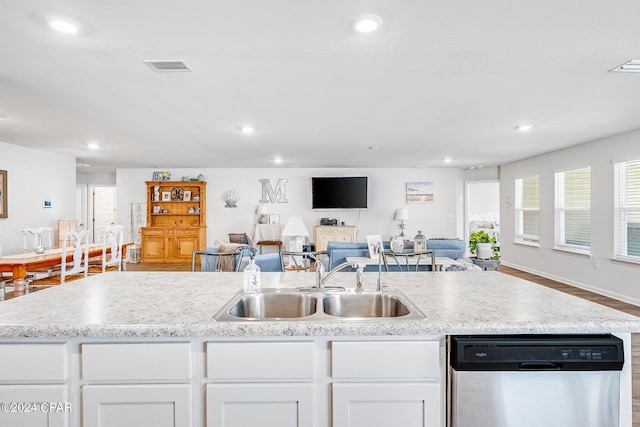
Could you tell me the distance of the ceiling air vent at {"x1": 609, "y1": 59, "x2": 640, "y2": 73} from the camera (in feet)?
8.33

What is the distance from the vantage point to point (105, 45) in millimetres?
2271

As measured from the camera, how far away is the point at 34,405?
1.31 meters

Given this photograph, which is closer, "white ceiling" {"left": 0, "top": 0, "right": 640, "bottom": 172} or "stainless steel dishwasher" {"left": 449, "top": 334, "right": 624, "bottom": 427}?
"stainless steel dishwasher" {"left": 449, "top": 334, "right": 624, "bottom": 427}

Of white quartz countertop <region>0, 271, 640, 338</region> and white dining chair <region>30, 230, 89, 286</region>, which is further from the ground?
white quartz countertop <region>0, 271, 640, 338</region>

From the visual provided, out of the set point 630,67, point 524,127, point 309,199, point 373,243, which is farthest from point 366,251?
point 309,199

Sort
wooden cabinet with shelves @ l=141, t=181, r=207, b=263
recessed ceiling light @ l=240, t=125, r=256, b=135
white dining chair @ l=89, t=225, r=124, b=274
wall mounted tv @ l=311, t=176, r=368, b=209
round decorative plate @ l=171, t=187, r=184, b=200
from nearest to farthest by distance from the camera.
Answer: recessed ceiling light @ l=240, t=125, r=256, b=135, white dining chair @ l=89, t=225, r=124, b=274, wooden cabinet with shelves @ l=141, t=181, r=207, b=263, wall mounted tv @ l=311, t=176, r=368, b=209, round decorative plate @ l=171, t=187, r=184, b=200

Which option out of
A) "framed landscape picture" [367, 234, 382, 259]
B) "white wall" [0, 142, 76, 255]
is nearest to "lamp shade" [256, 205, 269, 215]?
"white wall" [0, 142, 76, 255]

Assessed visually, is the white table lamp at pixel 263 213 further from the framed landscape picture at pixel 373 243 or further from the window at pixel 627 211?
the window at pixel 627 211

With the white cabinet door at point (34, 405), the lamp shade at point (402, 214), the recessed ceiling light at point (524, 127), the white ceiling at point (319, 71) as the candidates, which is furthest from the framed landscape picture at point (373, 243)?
the lamp shade at point (402, 214)

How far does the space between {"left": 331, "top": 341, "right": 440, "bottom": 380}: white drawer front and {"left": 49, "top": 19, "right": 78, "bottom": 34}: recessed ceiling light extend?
228 centimetres

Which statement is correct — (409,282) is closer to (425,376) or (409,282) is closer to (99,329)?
(425,376)

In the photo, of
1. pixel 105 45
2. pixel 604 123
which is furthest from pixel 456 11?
pixel 604 123

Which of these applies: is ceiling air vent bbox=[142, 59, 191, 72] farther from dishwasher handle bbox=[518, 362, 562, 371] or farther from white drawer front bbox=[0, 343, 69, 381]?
dishwasher handle bbox=[518, 362, 562, 371]

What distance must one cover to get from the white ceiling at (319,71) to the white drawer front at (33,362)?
5.47 feet
